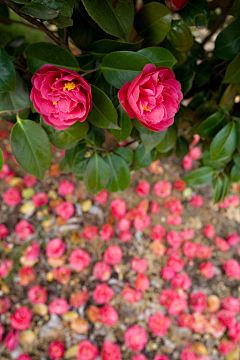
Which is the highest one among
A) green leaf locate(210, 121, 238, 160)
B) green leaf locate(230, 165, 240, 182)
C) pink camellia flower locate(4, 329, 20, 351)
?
green leaf locate(210, 121, 238, 160)

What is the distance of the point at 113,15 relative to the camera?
19.5 inches

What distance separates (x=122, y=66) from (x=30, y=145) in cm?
28

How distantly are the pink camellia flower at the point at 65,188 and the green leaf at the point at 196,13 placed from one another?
3.50ft

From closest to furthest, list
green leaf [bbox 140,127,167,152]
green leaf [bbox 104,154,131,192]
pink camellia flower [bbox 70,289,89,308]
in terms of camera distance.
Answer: green leaf [bbox 140,127,167,152] < green leaf [bbox 104,154,131,192] < pink camellia flower [bbox 70,289,89,308]

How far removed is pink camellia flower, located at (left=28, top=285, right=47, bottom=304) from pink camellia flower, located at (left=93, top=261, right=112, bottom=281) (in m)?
0.27

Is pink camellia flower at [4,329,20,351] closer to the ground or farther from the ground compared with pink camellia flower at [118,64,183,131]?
closer to the ground

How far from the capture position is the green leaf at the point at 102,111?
543 mm

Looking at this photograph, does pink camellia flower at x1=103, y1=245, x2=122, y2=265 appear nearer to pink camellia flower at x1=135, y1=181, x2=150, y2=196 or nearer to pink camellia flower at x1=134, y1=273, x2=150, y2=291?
pink camellia flower at x1=134, y1=273, x2=150, y2=291

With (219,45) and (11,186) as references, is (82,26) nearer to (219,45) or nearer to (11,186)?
(219,45)

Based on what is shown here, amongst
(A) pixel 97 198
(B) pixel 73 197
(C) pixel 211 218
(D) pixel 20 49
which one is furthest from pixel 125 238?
(D) pixel 20 49

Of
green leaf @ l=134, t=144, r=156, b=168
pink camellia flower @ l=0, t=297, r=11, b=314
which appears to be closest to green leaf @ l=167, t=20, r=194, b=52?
green leaf @ l=134, t=144, r=156, b=168

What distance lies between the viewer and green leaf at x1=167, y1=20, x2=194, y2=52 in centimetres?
60

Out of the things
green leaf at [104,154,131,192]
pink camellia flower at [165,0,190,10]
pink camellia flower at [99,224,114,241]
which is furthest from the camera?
pink camellia flower at [99,224,114,241]

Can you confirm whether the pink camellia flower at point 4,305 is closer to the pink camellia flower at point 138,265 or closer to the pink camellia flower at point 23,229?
the pink camellia flower at point 23,229
